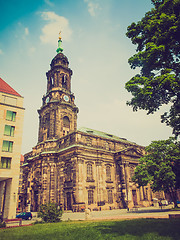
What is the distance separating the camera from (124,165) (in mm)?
39969

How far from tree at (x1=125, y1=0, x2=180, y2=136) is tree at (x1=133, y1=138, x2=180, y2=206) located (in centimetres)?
1540

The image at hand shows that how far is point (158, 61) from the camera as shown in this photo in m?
12.7

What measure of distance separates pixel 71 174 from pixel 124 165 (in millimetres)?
11984

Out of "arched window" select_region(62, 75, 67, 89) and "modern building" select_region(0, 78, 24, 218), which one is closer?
"modern building" select_region(0, 78, 24, 218)

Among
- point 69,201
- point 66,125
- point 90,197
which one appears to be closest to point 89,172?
point 90,197

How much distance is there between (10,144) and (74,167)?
39.6 feet

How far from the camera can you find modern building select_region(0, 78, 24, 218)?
25516 millimetres

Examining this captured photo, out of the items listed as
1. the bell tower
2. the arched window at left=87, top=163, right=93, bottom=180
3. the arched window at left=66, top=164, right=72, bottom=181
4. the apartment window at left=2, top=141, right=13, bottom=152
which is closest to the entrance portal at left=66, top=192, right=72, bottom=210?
the arched window at left=66, top=164, right=72, bottom=181

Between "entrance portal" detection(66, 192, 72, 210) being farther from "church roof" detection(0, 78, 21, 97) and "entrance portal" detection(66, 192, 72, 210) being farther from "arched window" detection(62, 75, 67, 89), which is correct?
"arched window" detection(62, 75, 67, 89)

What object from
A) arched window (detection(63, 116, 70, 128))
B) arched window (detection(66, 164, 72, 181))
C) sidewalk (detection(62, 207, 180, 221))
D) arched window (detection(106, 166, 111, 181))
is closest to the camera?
sidewalk (detection(62, 207, 180, 221))

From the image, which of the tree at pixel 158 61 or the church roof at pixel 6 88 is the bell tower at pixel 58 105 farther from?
the tree at pixel 158 61

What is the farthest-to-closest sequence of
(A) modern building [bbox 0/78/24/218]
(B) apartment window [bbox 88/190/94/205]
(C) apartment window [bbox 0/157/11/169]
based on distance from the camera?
(B) apartment window [bbox 88/190/94/205] < (C) apartment window [bbox 0/157/11/169] < (A) modern building [bbox 0/78/24/218]

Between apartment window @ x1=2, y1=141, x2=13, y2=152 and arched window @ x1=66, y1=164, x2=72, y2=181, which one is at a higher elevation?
apartment window @ x1=2, y1=141, x2=13, y2=152

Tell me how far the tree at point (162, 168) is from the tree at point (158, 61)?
1540 cm
